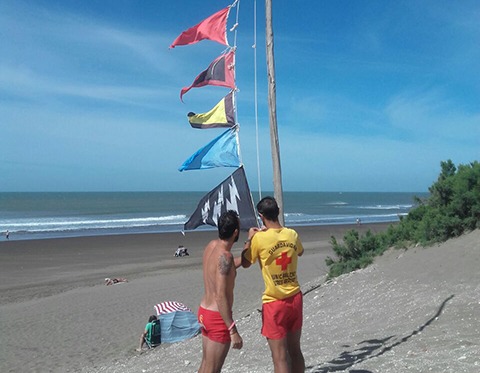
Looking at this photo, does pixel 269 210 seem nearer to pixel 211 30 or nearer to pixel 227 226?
pixel 227 226

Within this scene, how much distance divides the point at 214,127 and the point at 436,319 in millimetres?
3685

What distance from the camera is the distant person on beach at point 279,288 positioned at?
436 cm

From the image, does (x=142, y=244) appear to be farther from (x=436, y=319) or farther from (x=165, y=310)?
(x=436, y=319)

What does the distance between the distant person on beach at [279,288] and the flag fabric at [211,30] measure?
3629mm

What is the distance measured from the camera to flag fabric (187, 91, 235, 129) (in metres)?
6.85

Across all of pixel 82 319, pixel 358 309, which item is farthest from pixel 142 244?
pixel 358 309

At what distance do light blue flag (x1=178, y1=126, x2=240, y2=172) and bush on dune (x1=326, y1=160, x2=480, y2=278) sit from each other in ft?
18.3

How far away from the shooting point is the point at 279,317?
14.3ft

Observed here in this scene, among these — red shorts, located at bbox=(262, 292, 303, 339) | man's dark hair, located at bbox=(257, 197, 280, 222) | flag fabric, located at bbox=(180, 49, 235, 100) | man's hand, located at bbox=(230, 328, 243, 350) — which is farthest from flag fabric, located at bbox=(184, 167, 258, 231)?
man's hand, located at bbox=(230, 328, 243, 350)

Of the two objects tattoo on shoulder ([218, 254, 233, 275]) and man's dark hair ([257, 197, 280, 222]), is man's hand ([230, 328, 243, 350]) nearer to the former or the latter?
tattoo on shoulder ([218, 254, 233, 275])

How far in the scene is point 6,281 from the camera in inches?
761

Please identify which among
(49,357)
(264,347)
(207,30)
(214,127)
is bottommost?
(49,357)

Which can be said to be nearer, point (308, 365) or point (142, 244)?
point (308, 365)

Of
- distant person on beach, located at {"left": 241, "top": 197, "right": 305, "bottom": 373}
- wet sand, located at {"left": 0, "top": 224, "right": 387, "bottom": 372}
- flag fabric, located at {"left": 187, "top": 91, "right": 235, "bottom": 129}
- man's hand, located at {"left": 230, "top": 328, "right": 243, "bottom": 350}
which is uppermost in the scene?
flag fabric, located at {"left": 187, "top": 91, "right": 235, "bottom": 129}
